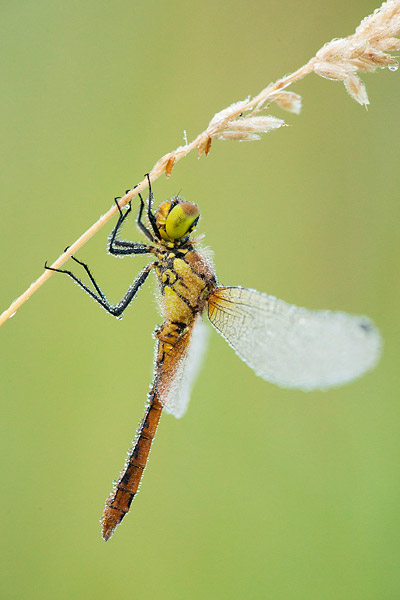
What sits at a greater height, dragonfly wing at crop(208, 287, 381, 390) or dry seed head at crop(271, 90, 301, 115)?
dry seed head at crop(271, 90, 301, 115)

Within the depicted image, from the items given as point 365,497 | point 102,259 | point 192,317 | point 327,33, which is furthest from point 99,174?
point 365,497

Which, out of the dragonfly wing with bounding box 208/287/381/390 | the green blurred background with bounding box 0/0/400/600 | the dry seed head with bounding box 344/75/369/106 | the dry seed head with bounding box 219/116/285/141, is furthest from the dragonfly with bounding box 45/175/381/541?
the dry seed head with bounding box 344/75/369/106

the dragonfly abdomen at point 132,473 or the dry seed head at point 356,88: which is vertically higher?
the dry seed head at point 356,88

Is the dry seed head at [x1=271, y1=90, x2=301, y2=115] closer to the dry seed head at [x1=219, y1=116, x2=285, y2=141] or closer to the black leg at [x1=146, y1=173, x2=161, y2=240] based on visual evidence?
the dry seed head at [x1=219, y1=116, x2=285, y2=141]

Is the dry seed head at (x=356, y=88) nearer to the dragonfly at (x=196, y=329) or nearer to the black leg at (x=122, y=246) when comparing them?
the dragonfly at (x=196, y=329)

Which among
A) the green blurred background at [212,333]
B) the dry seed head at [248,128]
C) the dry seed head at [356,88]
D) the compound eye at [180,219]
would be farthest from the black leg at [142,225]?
the dry seed head at [356,88]

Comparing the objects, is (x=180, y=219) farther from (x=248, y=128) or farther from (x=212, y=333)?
(x=212, y=333)

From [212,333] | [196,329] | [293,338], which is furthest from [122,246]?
[212,333]
